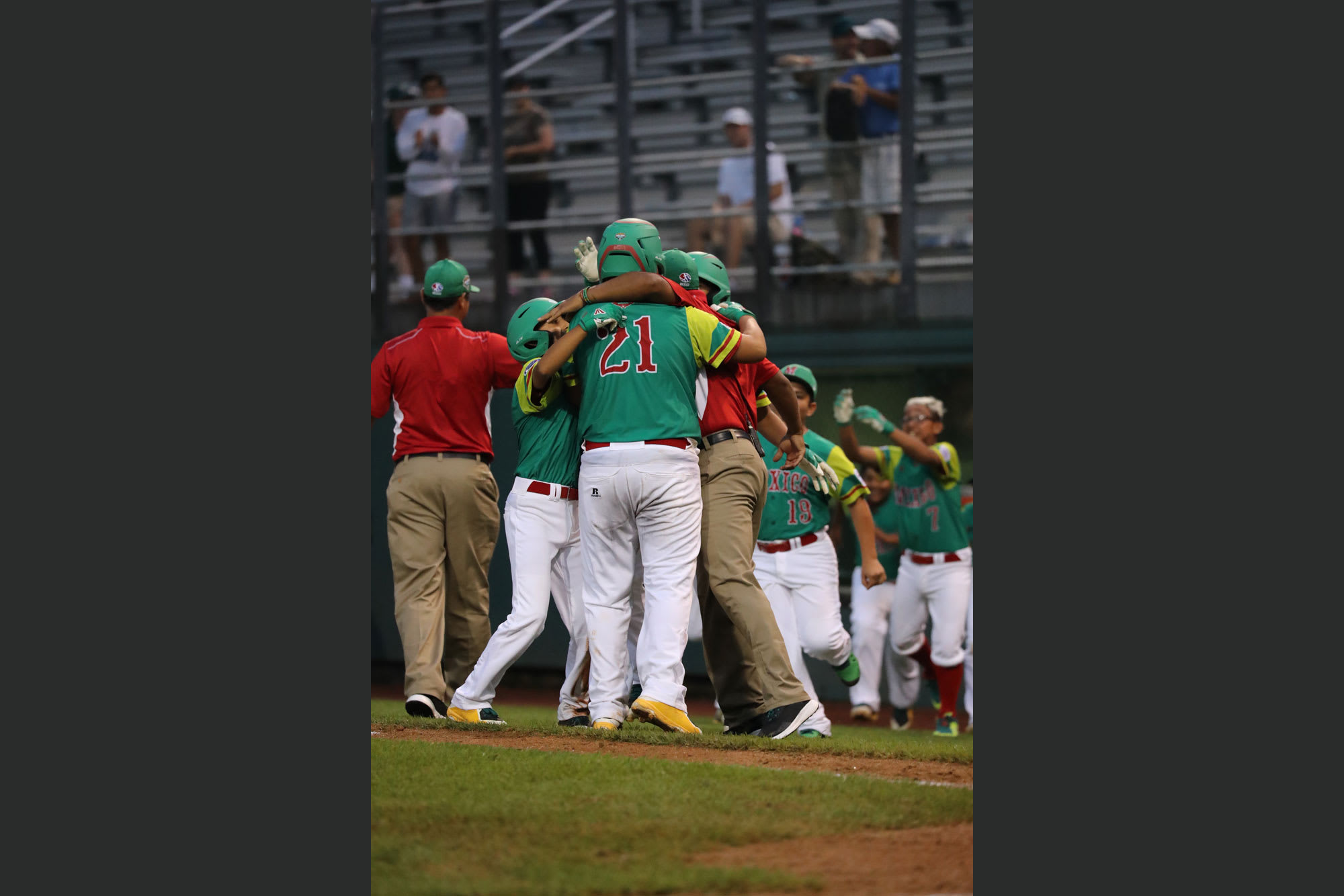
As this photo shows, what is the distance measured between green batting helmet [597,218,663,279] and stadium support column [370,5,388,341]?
237 inches

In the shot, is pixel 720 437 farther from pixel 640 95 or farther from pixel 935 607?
pixel 640 95

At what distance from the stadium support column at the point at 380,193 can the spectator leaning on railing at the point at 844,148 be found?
10.1 feet

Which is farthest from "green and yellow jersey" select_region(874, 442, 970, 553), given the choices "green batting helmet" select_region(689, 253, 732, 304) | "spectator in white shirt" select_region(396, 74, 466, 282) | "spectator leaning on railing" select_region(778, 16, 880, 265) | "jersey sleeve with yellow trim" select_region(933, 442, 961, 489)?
"spectator in white shirt" select_region(396, 74, 466, 282)

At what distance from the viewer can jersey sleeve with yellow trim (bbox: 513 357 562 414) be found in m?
5.37

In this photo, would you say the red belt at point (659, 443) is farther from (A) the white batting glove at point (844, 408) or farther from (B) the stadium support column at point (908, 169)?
(B) the stadium support column at point (908, 169)

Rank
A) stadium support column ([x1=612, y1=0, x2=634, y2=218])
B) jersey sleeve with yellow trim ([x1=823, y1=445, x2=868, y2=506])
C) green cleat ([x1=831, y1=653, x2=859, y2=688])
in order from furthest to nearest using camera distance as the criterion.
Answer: stadium support column ([x1=612, y1=0, x2=634, y2=218]) < jersey sleeve with yellow trim ([x1=823, y1=445, x2=868, y2=506]) < green cleat ([x1=831, y1=653, x2=859, y2=688])

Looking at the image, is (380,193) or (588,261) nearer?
(588,261)

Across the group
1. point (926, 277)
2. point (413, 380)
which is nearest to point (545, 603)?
point (413, 380)

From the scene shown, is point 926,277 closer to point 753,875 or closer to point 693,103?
point 693,103

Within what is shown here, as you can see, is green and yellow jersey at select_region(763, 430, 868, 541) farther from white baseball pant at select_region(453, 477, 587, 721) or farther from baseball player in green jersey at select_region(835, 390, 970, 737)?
white baseball pant at select_region(453, 477, 587, 721)

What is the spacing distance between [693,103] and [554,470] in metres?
7.71

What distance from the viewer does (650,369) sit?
4992mm

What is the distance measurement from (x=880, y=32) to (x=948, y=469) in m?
3.45

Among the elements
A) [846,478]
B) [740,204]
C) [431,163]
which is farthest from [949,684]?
[431,163]
